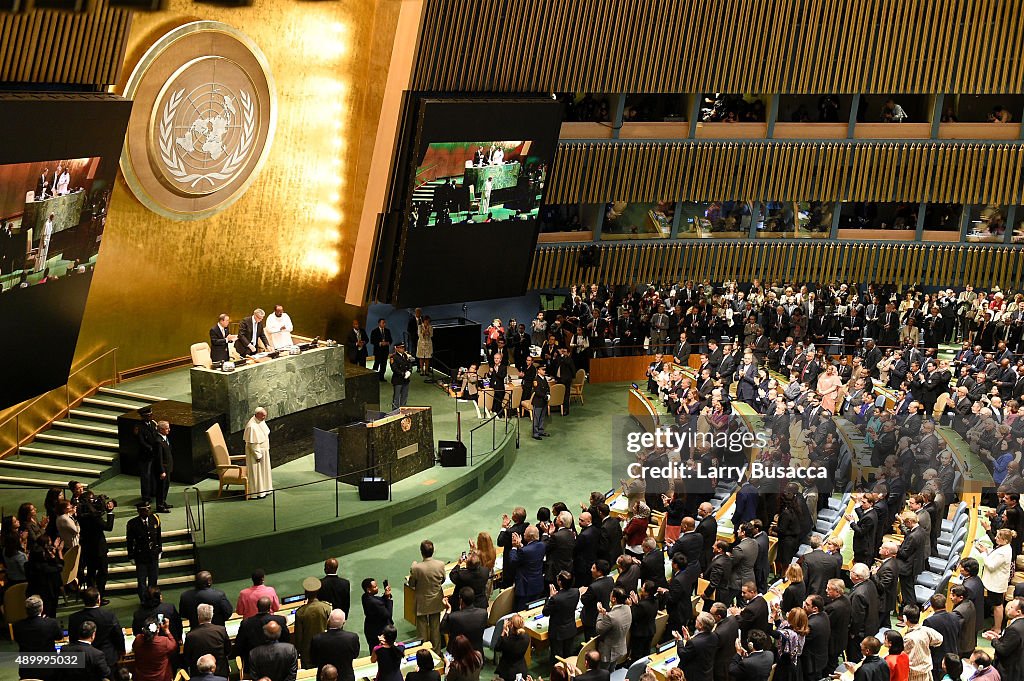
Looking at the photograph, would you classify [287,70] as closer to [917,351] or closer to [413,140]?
[413,140]

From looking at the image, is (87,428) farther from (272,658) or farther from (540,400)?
(272,658)

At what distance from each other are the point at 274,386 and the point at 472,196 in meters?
6.04

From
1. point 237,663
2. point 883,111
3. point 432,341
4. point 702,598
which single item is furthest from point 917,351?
point 237,663

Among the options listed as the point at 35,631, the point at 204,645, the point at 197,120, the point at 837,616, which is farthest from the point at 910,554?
the point at 197,120

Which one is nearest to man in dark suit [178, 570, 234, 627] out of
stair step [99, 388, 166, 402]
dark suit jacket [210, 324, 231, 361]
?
dark suit jacket [210, 324, 231, 361]

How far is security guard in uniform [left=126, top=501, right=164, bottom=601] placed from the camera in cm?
1242

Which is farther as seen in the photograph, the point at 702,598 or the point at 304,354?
the point at 304,354

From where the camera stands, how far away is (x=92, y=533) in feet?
41.4

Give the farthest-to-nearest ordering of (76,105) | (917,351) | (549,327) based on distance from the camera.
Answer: (549,327)
(917,351)
(76,105)

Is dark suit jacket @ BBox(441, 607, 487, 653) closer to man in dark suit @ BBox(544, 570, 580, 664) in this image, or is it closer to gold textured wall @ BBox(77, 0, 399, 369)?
man in dark suit @ BBox(544, 570, 580, 664)

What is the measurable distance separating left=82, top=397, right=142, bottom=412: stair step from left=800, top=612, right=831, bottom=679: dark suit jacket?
10720 millimetres

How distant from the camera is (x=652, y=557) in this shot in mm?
11883

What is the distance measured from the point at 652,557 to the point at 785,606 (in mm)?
1456

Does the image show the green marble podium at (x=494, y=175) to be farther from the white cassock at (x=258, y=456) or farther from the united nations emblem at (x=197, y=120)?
the white cassock at (x=258, y=456)
